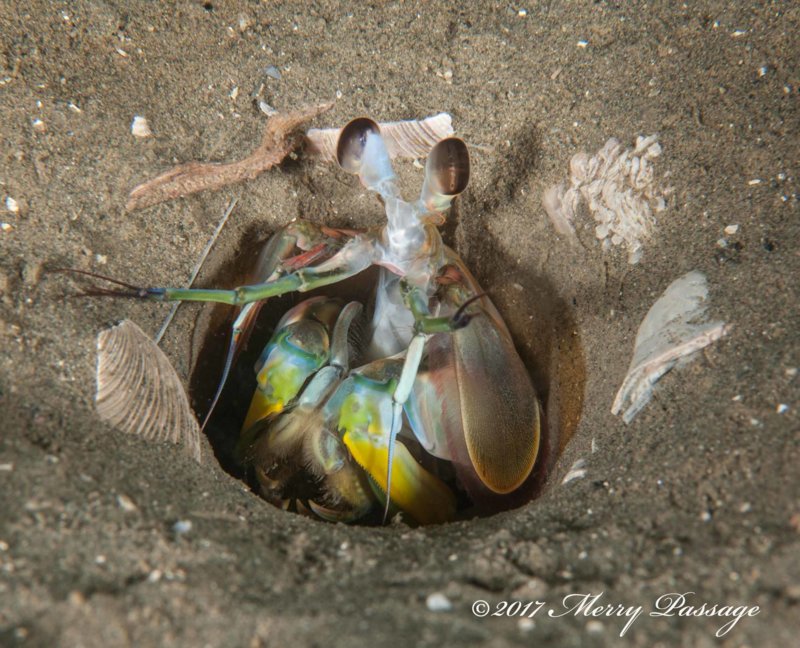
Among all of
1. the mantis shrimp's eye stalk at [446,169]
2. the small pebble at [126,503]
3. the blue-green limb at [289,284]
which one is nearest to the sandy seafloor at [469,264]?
the small pebble at [126,503]

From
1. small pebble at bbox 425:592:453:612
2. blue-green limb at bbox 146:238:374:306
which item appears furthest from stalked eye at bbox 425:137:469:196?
small pebble at bbox 425:592:453:612

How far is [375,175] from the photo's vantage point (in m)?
2.14

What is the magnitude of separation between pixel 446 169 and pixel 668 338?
92 centimetres

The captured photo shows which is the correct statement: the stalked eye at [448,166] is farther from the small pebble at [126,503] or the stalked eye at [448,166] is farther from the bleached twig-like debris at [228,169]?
the small pebble at [126,503]

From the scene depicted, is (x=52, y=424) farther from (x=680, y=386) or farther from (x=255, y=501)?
(x=680, y=386)

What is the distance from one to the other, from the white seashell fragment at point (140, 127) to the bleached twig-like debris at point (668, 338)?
2.08 m

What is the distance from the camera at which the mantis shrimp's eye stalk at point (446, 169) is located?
1979mm

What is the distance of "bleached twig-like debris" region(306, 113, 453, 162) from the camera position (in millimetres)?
2770

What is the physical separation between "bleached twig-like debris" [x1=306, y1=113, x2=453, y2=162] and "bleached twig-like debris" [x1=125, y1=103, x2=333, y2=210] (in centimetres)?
9

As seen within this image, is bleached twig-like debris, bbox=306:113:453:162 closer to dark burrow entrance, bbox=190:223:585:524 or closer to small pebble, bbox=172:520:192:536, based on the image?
dark burrow entrance, bbox=190:223:585:524

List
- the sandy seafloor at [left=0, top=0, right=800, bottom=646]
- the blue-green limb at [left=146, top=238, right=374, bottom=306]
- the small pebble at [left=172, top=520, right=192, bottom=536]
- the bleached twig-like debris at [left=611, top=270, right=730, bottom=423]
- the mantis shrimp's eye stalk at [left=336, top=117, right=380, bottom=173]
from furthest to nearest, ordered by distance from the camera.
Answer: the mantis shrimp's eye stalk at [left=336, top=117, right=380, bottom=173] < the bleached twig-like debris at [left=611, top=270, right=730, bottom=423] < the blue-green limb at [left=146, top=238, right=374, bottom=306] < the small pebble at [left=172, top=520, right=192, bottom=536] < the sandy seafloor at [left=0, top=0, right=800, bottom=646]

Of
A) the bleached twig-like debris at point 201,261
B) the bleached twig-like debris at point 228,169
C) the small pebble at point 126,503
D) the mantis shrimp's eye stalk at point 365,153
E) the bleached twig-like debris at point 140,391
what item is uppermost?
the mantis shrimp's eye stalk at point 365,153

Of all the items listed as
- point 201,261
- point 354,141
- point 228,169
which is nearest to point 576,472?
point 354,141

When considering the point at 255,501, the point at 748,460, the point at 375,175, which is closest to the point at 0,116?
the point at 375,175
